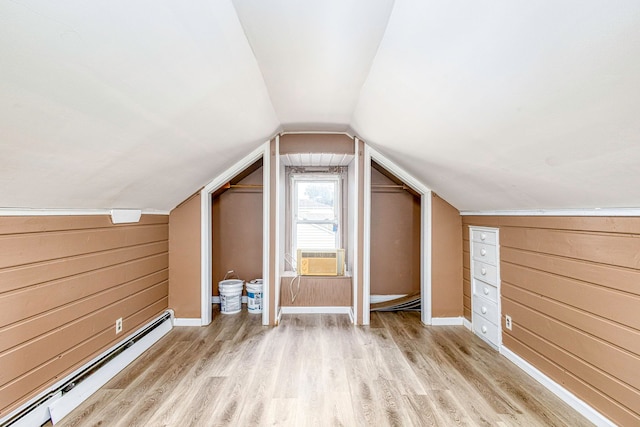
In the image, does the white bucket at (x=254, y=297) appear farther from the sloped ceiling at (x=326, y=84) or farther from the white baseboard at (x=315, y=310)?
the sloped ceiling at (x=326, y=84)

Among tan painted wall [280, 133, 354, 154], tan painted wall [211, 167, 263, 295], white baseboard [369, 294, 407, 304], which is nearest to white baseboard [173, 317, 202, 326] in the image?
tan painted wall [211, 167, 263, 295]

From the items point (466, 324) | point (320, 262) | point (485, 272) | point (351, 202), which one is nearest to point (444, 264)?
point (485, 272)

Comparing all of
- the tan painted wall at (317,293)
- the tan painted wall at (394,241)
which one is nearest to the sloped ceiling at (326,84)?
the tan painted wall at (394,241)

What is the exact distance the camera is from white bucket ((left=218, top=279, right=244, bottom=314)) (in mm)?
4039

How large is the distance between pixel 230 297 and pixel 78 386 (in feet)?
6.42

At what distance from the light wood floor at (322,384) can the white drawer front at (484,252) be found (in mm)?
784

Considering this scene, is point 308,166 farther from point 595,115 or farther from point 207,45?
point 595,115

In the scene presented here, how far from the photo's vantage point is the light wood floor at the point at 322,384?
6.63 feet

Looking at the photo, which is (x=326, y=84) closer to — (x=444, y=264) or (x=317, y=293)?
(x=444, y=264)

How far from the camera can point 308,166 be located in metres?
4.58

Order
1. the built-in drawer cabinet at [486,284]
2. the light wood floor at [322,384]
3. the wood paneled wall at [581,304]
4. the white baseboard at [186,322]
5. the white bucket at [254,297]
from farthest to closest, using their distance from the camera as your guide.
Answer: the white bucket at [254,297] → the white baseboard at [186,322] → the built-in drawer cabinet at [486,284] → the light wood floor at [322,384] → the wood paneled wall at [581,304]

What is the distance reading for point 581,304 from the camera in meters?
2.06

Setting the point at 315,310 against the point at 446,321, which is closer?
the point at 446,321

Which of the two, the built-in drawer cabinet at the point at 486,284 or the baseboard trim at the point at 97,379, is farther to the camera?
the built-in drawer cabinet at the point at 486,284
